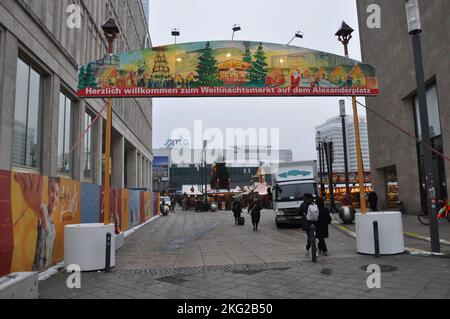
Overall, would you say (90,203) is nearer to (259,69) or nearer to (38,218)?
(38,218)

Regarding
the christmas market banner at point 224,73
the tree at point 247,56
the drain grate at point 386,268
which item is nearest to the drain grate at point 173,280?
the drain grate at point 386,268

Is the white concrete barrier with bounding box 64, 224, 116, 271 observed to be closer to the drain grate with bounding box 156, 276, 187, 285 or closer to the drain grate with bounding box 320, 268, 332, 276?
the drain grate with bounding box 156, 276, 187, 285

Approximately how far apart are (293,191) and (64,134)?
38.7ft

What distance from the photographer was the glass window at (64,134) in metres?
17.2

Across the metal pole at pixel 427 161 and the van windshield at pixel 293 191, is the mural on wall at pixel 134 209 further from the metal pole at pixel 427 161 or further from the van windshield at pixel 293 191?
the metal pole at pixel 427 161

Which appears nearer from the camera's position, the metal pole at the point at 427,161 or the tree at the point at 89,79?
the metal pole at the point at 427,161

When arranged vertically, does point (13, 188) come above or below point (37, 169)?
below

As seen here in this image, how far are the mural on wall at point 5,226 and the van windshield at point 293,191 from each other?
14.2 metres

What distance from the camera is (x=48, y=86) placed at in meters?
15.4

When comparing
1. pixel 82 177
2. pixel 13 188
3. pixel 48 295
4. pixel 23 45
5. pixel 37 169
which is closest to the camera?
pixel 48 295

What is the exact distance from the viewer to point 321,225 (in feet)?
34.4
